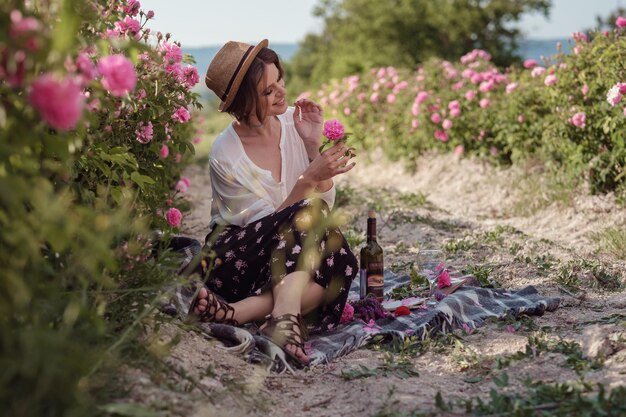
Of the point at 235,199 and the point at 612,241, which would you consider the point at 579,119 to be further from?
the point at 235,199

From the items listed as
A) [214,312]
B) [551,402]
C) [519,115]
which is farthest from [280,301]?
[519,115]

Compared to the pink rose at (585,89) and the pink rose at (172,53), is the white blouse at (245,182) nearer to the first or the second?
the pink rose at (172,53)

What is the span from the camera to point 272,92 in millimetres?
3781

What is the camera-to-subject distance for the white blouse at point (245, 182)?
12.4 feet

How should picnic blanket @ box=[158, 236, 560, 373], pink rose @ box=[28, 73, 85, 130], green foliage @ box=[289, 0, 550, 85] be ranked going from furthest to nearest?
green foliage @ box=[289, 0, 550, 85] < picnic blanket @ box=[158, 236, 560, 373] < pink rose @ box=[28, 73, 85, 130]

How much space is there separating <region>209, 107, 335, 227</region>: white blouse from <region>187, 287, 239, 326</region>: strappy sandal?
504mm

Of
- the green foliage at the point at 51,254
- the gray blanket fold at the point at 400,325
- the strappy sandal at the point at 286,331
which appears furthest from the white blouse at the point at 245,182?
the green foliage at the point at 51,254

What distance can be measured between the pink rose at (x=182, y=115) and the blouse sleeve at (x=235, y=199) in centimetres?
28

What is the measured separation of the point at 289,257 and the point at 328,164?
0.46m

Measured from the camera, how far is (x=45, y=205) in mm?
1649

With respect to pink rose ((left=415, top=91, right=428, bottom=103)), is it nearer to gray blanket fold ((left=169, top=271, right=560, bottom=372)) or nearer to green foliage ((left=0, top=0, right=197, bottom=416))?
gray blanket fold ((left=169, top=271, right=560, bottom=372))

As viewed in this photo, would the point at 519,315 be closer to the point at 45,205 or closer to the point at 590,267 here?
the point at 590,267

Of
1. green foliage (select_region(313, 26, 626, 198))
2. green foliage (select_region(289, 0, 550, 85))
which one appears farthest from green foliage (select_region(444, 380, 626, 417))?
green foliage (select_region(289, 0, 550, 85))

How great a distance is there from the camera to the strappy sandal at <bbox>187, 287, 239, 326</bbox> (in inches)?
130
